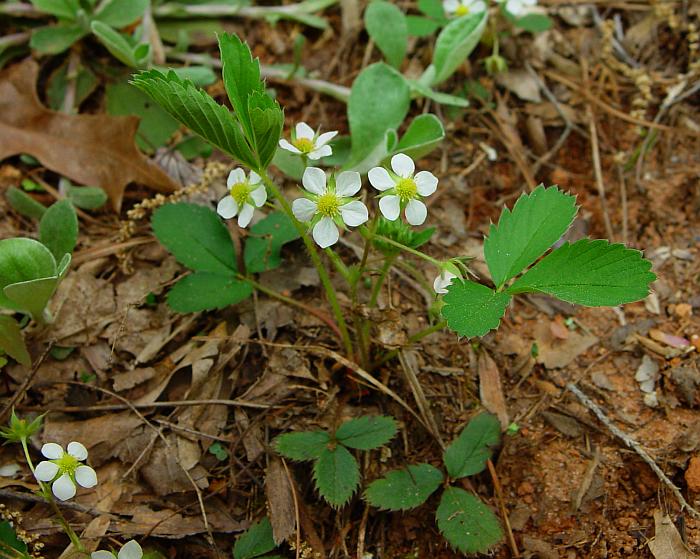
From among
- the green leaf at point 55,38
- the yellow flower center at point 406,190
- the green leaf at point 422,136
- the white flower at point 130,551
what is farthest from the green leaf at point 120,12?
the white flower at point 130,551

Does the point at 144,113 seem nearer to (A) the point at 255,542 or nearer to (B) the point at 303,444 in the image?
(B) the point at 303,444

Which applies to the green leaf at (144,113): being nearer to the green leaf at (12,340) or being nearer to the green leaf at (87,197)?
the green leaf at (87,197)

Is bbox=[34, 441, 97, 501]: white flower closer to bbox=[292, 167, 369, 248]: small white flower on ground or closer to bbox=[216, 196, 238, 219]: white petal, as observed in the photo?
bbox=[216, 196, 238, 219]: white petal

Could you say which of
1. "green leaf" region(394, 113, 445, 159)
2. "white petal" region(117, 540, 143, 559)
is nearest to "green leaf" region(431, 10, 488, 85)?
"green leaf" region(394, 113, 445, 159)

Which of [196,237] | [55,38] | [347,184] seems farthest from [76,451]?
[55,38]

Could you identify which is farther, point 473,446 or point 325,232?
point 473,446
